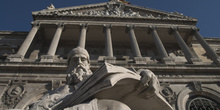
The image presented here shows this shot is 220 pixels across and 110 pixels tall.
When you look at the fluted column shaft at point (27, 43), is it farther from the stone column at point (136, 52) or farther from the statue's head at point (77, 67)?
the statue's head at point (77, 67)

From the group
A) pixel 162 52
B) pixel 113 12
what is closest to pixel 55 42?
pixel 113 12

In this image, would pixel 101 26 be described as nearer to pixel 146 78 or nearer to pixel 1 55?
pixel 1 55

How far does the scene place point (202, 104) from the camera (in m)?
8.25

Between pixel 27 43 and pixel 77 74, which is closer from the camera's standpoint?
pixel 77 74

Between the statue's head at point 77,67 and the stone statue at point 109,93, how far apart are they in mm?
330

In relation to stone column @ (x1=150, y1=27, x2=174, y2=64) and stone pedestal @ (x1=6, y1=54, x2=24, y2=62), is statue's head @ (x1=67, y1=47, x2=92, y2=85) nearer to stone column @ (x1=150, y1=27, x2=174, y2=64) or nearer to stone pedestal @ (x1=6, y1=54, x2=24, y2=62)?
stone pedestal @ (x1=6, y1=54, x2=24, y2=62)

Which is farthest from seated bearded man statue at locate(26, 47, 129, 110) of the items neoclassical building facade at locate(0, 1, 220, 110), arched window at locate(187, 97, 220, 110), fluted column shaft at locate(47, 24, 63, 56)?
fluted column shaft at locate(47, 24, 63, 56)

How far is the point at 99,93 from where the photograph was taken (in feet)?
6.94

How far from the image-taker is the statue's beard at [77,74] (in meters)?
2.97

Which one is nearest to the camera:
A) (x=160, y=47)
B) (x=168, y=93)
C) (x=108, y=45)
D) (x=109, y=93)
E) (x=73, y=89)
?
(x=109, y=93)

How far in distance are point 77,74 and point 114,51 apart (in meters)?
13.7

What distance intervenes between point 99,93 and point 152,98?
32.1 inches

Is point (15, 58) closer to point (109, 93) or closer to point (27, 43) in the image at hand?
point (27, 43)

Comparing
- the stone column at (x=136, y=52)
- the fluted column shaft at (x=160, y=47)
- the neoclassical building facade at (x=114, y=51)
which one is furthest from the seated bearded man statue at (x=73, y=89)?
the fluted column shaft at (x=160, y=47)
